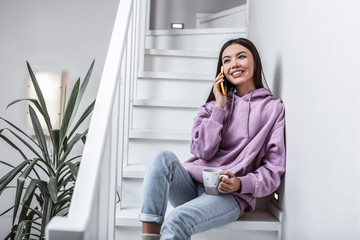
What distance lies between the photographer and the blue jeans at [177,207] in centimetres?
124

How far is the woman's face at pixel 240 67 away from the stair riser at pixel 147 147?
38 cm

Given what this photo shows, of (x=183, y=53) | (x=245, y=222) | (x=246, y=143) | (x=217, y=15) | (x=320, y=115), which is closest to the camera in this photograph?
(x=320, y=115)

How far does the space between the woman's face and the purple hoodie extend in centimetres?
7

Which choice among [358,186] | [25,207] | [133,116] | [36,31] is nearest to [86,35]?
[36,31]

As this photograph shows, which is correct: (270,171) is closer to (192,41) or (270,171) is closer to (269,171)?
(269,171)

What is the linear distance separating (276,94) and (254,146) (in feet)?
1.08

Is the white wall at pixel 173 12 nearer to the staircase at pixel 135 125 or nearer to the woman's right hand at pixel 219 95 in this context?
the staircase at pixel 135 125

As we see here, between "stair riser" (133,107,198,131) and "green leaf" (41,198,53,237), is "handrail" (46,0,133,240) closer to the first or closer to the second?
"stair riser" (133,107,198,131)

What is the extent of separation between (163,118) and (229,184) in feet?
2.65

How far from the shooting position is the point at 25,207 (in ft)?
6.40

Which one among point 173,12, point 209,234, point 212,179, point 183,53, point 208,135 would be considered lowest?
point 209,234

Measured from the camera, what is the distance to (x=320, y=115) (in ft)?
3.77

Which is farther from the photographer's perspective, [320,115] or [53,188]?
[53,188]

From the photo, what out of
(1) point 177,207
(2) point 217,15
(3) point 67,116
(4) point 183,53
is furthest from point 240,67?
(2) point 217,15
